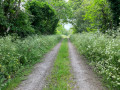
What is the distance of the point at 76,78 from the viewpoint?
16.9 ft

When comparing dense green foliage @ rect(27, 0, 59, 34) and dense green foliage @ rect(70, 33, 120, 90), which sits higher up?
dense green foliage @ rect(27, 0, 59, 34)

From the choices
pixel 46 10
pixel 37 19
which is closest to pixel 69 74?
pixel 37 19

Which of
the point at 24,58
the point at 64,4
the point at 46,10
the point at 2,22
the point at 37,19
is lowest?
the point at 24,58

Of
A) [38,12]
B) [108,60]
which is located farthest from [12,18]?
[108,60]

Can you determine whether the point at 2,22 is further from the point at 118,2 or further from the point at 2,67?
the point at 118,2

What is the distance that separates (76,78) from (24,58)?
358cm

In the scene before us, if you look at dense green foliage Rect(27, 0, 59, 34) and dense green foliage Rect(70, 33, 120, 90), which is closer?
dense green foliage Rect(70, 33, 120, 90)

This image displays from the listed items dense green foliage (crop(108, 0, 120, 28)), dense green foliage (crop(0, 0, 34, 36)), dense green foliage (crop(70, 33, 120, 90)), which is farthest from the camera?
dense green foliage (crop(0, 0, 34, 36))

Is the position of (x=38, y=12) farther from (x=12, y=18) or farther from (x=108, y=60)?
(x=108, y=60)

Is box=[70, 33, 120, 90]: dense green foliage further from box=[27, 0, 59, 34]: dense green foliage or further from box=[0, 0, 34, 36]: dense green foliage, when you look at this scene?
box=[27, 0, 59, 34]: dense green foliage

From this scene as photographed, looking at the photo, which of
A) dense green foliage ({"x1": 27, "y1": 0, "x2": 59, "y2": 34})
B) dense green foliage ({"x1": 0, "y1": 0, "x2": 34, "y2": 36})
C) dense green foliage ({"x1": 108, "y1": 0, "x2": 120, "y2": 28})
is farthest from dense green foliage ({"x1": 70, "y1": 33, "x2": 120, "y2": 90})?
dense green foliage ({"x1": 27, "y1": 0, "x2": 59, "y2": 34})

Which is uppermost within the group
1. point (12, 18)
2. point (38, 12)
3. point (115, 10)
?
point (38, 12)

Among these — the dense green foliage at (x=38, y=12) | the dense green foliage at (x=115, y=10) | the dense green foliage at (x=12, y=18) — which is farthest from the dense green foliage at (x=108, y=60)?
the dense green foliage at (x=38, y=12)

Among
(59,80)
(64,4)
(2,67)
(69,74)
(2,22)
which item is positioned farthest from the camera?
(64,4)
